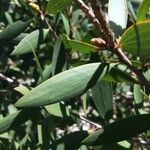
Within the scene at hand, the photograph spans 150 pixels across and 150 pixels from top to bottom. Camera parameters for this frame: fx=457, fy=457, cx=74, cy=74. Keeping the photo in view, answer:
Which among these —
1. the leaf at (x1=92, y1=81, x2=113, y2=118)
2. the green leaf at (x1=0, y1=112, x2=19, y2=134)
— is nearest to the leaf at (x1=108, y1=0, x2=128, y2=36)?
the leaf at (x1=92, y1=81, x2=113, y2=118)

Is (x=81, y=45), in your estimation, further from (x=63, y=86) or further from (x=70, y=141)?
(x=70, y=141)

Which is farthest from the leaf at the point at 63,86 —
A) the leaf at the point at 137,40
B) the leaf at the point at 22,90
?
the leaf at the point at 22,90

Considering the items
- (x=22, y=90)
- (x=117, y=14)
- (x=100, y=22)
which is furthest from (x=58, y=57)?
(x=100, y=22)

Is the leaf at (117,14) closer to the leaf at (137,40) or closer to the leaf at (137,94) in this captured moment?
the leaf at (137,40)

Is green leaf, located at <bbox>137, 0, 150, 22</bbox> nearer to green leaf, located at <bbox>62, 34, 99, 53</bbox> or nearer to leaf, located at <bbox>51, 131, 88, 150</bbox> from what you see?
green leaf, located at <bbox>62, 34, 99, 53</bbox>

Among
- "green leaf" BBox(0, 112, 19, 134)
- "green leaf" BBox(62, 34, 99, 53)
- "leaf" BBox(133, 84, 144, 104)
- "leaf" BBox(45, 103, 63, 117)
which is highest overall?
"green leaf" BBox(62, 34, 99, 53)

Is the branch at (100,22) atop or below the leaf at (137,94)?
atop
